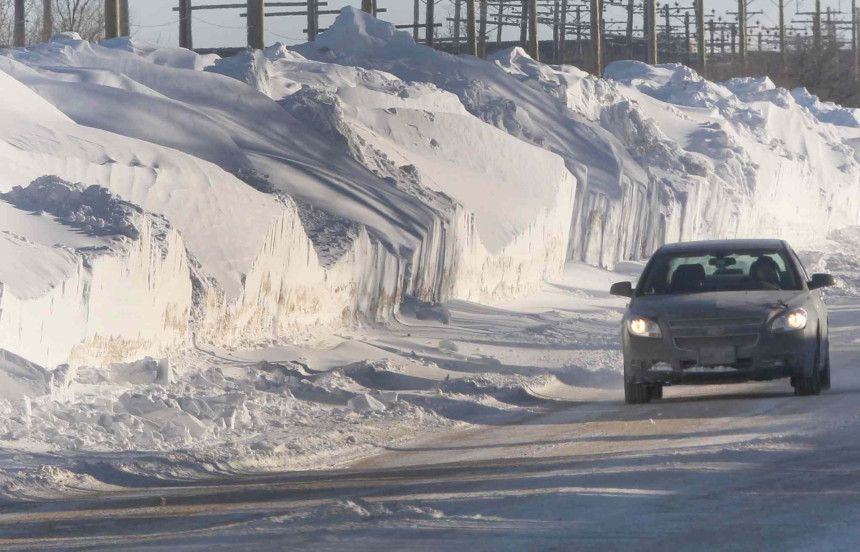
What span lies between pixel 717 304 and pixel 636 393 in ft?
3.31

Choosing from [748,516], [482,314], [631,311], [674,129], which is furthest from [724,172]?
[748,516]

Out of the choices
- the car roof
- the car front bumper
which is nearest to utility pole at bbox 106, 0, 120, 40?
the car roof

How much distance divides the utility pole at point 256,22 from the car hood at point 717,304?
57.4 feet

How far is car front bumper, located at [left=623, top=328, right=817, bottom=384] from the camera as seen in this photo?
39.2ft

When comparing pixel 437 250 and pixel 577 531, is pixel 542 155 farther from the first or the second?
pixel 577 531

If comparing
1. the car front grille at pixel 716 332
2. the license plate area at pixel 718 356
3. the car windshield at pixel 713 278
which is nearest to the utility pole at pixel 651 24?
the car windshield at pixel 713 278

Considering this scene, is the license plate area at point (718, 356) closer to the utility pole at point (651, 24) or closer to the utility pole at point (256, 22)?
the utility pole at point (256, 22)

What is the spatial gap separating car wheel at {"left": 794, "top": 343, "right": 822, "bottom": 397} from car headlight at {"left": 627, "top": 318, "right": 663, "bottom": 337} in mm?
1190

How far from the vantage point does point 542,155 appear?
97.2 ft

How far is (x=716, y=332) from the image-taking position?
1200 cm

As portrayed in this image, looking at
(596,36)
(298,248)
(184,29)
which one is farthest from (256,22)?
(596,36)

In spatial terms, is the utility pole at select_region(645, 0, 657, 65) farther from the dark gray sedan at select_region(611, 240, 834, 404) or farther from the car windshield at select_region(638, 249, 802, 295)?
the dark gray sedan at select_region(611, 240, 834, 404)

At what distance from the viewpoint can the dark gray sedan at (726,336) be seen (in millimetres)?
11961

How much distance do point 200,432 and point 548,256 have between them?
17.7 meters
